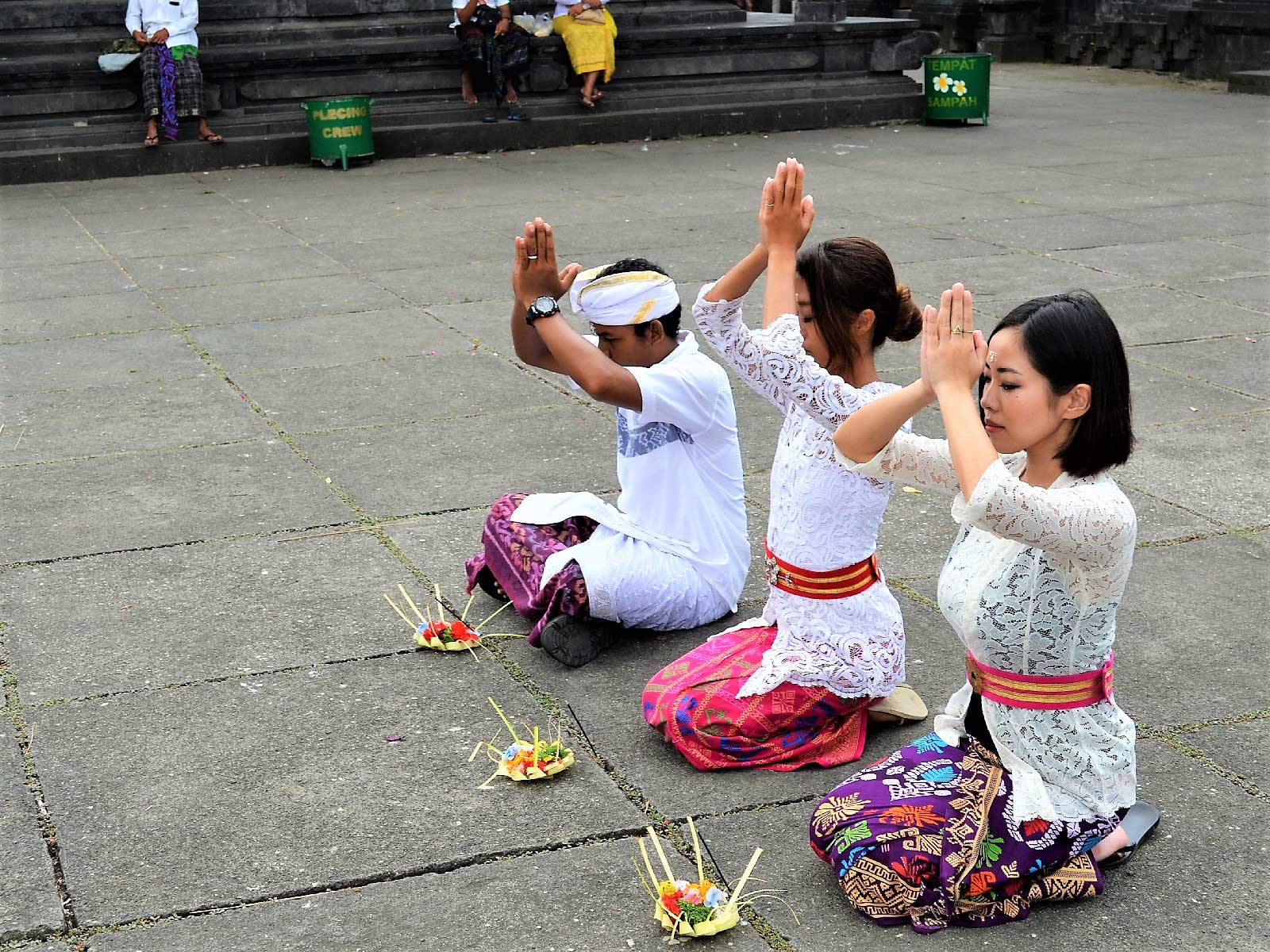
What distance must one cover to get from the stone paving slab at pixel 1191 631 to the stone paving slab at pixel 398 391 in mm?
2867

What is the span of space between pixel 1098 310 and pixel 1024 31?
23.9m

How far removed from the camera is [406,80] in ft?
49.4

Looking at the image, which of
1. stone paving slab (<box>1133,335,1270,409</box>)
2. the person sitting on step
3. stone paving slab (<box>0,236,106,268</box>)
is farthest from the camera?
the person sitting on step

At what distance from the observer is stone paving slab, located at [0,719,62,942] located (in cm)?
296

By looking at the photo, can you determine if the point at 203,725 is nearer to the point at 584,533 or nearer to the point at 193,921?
the point at 193,921

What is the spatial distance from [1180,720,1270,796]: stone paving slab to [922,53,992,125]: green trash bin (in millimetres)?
13066

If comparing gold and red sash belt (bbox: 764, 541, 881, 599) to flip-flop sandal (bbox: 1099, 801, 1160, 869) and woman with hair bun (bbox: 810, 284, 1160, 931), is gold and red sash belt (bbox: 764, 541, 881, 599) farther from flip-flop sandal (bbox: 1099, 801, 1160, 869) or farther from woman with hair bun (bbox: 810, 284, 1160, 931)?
flip-flop sandal (bbox: 1099, 801, 1160, 869)

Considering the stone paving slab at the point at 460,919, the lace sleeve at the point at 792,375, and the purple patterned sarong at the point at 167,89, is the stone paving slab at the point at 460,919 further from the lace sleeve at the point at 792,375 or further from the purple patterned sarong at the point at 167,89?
the purple patterned sarong at the point at 167,89

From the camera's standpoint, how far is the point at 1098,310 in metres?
2.75

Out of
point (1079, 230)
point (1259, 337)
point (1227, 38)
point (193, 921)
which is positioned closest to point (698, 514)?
point (193, 921)

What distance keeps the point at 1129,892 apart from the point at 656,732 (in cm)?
119

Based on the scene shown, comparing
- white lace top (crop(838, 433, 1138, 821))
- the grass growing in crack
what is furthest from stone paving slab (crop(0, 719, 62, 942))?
white lace top (crop(838, 433, 1138, 821))

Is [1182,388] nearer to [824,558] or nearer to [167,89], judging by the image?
[824,558]

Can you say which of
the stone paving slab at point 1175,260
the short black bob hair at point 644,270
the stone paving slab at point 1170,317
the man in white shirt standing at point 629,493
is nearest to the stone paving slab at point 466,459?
the man in white shirt standing at point 629,493
